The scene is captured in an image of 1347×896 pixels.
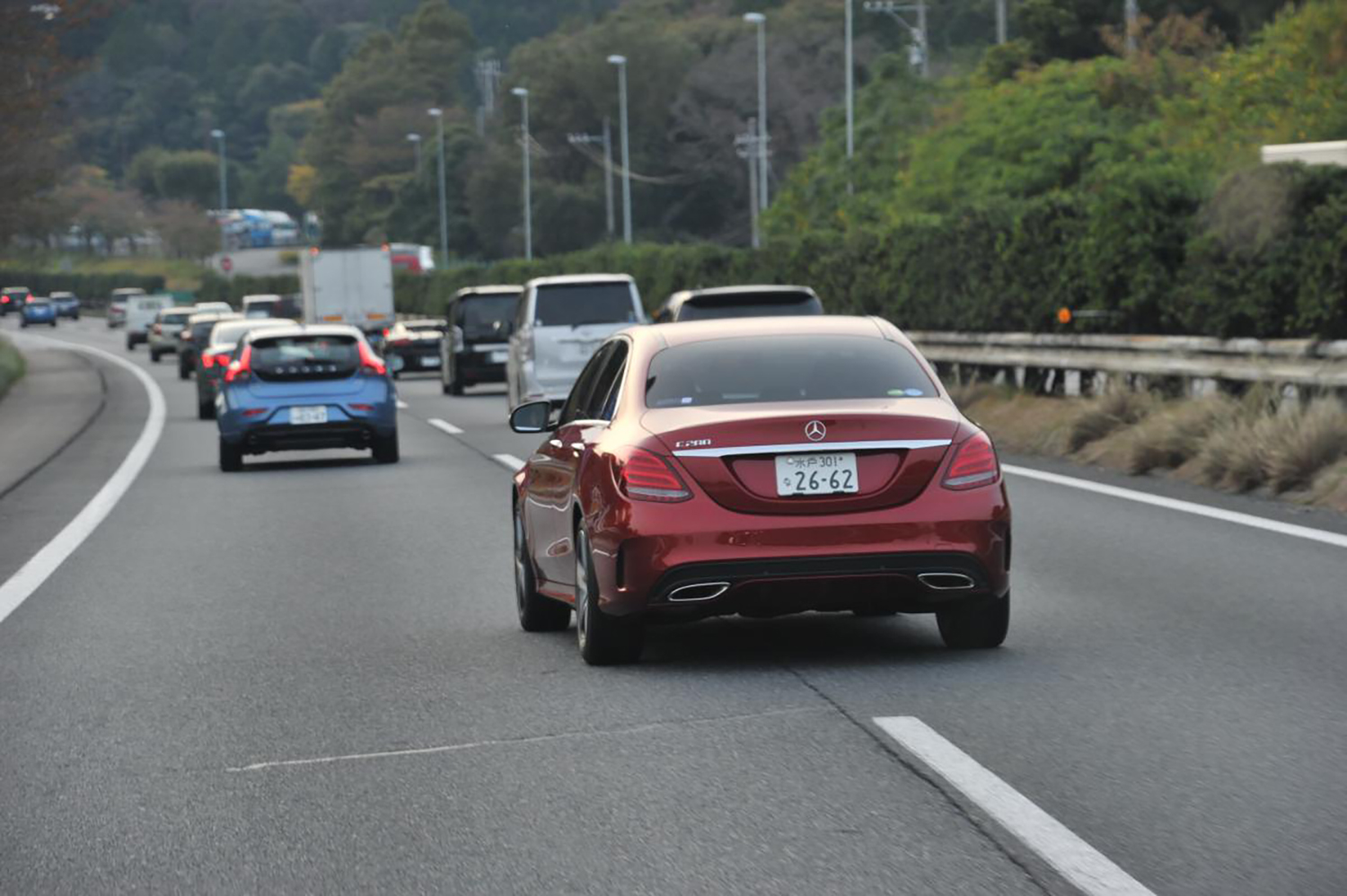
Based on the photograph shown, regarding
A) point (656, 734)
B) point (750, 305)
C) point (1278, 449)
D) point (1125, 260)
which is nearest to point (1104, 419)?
point (1125, 260)

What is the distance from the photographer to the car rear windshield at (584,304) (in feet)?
96.2

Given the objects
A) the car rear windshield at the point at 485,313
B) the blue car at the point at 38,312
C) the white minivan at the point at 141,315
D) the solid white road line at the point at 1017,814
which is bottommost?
the blue car at the point at 38,312

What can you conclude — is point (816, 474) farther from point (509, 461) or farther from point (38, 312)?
point (38, 312)

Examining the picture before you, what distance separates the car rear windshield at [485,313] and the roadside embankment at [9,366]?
969 centimetres

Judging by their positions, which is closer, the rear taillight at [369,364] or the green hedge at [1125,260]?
the green hedge at [1125,260]

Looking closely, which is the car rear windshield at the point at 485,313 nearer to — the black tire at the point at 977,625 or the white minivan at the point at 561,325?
the white minivan at the point at 561,325

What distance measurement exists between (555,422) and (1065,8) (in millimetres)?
63410

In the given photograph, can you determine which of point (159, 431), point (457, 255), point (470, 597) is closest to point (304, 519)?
point (470, 597)

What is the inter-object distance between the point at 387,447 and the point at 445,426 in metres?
6.80

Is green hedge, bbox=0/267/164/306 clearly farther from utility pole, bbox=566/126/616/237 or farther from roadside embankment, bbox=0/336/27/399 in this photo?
roadside embankment, bbox=0/336/27/399

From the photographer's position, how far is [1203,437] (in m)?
18.8

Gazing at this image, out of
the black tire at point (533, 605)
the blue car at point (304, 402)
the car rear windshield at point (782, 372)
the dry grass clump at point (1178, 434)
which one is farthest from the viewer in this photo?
the blue car at point (304, 402)

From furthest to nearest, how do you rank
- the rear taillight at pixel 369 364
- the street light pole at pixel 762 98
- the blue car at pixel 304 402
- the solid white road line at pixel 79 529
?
the street light pole at pixel 762 98
the rear taillight at pixel 369 364
the blue car at pixel 304 402
the solid white road line at pixel 79 529

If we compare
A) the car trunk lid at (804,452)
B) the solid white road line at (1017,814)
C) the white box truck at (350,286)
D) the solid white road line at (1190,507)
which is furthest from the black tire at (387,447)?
the white box truck at (350,286)
